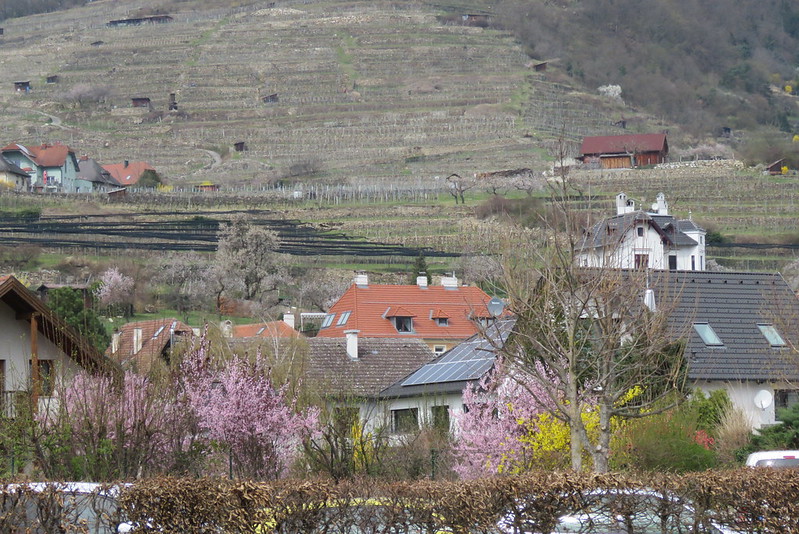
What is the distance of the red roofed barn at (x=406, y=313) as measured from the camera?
57906mm

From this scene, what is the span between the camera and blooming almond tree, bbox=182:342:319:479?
83.6 ft

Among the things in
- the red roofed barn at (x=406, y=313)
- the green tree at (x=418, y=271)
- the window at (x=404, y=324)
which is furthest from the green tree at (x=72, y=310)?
the green tree at (x=418, y=271)

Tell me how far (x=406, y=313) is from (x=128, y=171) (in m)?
94.4

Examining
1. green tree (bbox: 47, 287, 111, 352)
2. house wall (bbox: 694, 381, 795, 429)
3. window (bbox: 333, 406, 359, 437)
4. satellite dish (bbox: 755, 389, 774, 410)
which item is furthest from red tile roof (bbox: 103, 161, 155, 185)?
window (bbox: 333, 406, 359, 437)

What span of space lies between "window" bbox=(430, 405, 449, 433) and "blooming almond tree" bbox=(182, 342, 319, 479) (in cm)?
445

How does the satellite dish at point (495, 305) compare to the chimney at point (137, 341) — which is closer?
the satellite dish at point (495, 305)

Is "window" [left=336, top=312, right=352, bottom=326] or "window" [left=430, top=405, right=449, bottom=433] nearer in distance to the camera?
"window" [left=430, top=405, right=449, bottom=433]

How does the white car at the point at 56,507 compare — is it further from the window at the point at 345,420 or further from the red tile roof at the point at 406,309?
the red tile roof at the point at 406,309

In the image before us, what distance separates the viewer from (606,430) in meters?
18.9

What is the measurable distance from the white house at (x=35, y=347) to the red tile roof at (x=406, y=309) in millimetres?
31485

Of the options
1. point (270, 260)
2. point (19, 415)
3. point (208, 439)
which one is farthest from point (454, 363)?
point (270, 260)

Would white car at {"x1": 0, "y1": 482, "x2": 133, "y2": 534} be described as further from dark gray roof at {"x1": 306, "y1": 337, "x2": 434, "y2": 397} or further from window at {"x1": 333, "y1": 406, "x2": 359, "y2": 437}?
dark gray roof at {"x1": 306, "y1": 337, "x2": 434, "y2": 397}

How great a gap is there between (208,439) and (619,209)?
5239 cm

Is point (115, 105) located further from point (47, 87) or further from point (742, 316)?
point (742, 316)
